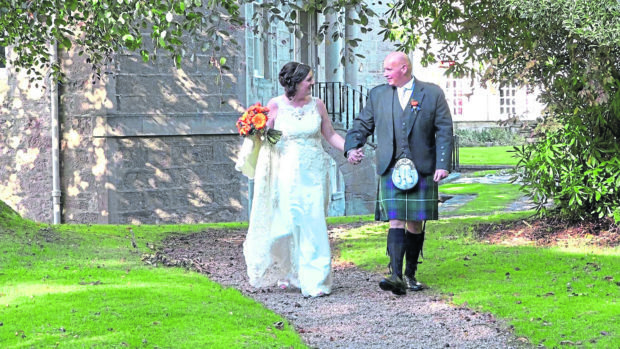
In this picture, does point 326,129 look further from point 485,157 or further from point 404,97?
point 485,157

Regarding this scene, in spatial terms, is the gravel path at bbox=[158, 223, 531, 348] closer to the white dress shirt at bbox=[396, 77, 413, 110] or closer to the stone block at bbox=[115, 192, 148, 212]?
the white dress shirt at bbox=[396, 77, 413, 110]

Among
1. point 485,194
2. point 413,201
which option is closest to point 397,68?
point 413,201

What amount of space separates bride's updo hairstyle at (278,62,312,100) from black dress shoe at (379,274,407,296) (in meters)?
1.82

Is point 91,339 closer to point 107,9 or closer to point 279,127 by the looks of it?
point 279,127

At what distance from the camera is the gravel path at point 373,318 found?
629 cm

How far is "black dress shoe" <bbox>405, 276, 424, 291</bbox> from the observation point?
26.6 ft

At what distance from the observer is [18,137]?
698 inches

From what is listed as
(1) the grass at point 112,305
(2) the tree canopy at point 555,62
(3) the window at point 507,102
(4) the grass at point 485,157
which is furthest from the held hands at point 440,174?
(3) the window at point 507,102

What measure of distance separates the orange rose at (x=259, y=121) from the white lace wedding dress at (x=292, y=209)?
0.56 ft

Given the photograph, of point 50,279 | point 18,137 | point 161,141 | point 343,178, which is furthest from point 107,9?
point 343,178

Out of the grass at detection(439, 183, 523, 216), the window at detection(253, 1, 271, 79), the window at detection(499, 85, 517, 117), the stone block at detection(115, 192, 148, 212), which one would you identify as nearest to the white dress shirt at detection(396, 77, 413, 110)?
the stone block at detection(115, 192, 148, 212)

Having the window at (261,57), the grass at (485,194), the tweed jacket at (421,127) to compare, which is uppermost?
the window at (261,57)

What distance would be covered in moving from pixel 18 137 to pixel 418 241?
11751mm

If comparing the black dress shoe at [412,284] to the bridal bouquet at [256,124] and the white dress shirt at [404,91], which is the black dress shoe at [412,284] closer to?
the white dress shirt at [404,91]
